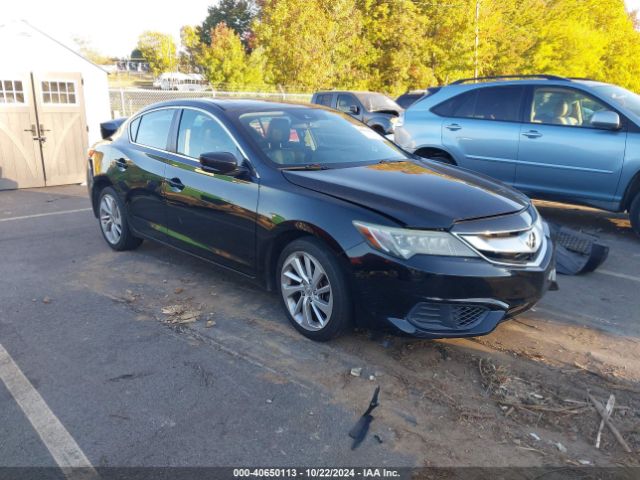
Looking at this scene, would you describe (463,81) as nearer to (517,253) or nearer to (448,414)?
(517,253)

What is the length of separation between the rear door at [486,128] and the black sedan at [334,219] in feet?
8.64

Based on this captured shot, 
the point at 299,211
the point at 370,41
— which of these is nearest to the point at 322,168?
the point at 299,211

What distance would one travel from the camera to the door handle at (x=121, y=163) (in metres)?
5.52

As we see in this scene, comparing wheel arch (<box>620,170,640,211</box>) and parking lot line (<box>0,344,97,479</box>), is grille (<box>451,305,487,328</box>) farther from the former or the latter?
wheel arch (<box>620,170,640,211</box>)

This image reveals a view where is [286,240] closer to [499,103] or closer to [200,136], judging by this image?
[200,136]

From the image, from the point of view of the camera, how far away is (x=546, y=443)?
2.76 m

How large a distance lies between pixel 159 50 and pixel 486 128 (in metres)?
43.9

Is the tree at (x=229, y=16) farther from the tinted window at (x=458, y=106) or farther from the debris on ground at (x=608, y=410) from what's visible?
the debris on ground at (x=608, y=410)

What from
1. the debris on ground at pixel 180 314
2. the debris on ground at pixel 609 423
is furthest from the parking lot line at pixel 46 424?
the debris on ground at pixel 609 423

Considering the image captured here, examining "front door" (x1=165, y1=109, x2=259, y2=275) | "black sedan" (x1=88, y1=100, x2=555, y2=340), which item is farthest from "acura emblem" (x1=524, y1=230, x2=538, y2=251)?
"front door" (x1=165, y1=109, x2=259, y2=275)

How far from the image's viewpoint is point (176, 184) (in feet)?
15.6

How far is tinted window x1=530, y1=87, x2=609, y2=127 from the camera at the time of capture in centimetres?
665

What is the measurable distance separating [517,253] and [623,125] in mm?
3862

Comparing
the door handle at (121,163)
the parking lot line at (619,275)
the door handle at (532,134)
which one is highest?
the door handle at (532,134)
